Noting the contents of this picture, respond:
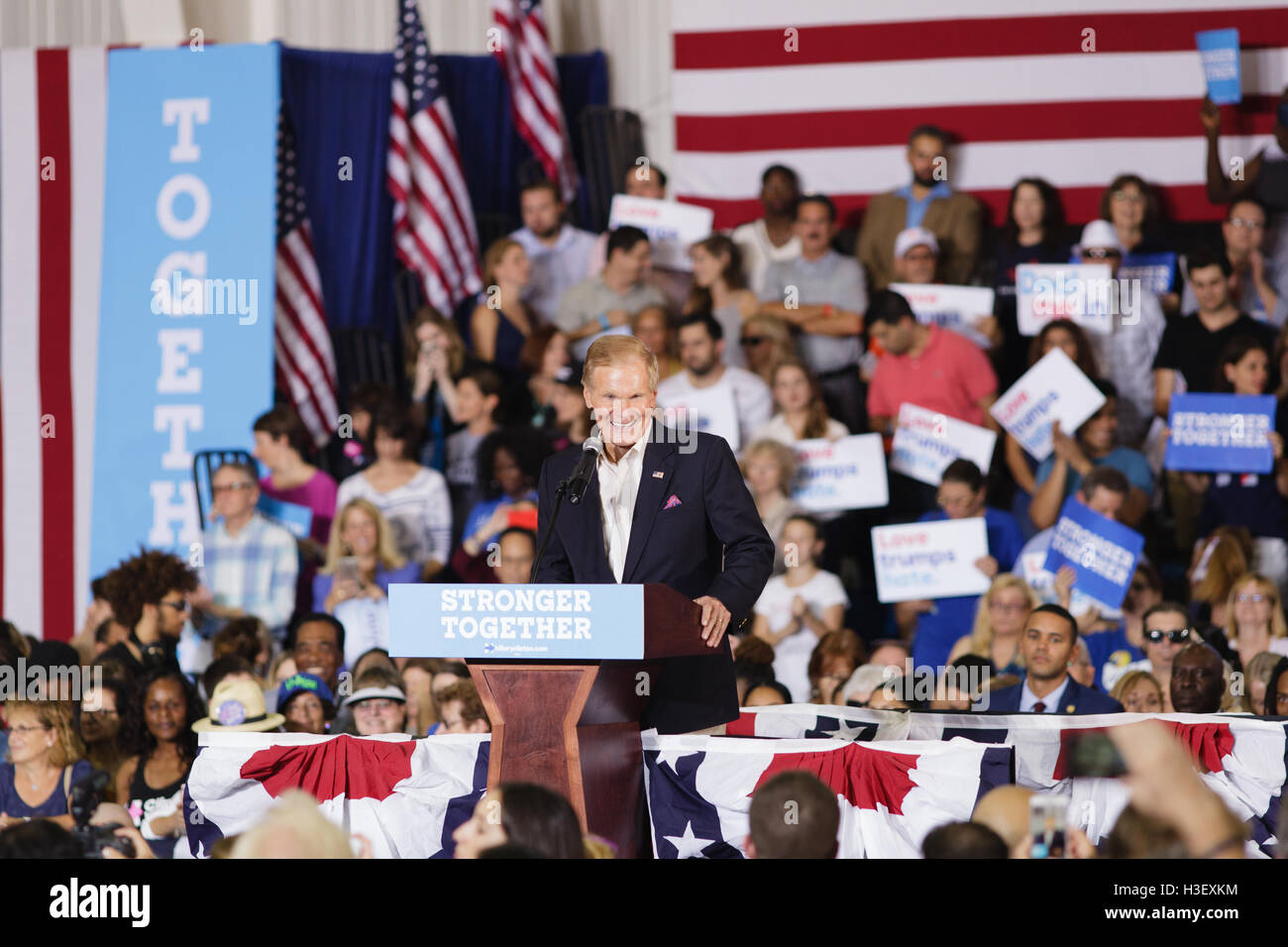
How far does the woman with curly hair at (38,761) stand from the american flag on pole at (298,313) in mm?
3741

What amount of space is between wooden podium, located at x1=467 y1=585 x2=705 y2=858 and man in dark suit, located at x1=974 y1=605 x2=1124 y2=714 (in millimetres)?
2245

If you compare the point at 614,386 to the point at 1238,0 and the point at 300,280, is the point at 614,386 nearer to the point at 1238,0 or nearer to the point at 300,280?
the point at 300,280

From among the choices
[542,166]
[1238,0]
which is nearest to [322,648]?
[542,166]

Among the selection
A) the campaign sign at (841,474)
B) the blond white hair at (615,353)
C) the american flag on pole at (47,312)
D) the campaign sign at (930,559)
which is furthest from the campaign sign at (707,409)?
the blond white hair at (615,353)

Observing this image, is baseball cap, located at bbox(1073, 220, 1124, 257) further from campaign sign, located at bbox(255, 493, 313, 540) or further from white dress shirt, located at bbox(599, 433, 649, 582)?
white dress shirt, located at bbox(599, 433, 649, 582)

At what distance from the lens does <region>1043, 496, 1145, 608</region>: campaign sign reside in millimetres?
6668

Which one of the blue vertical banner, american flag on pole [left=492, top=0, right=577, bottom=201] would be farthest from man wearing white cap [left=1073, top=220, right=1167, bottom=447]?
the blue vertical banner

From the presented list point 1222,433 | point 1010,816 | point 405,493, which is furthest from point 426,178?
point 1010,816

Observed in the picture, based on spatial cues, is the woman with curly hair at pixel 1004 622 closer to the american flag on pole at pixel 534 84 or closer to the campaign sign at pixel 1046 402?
the campaign sign at pixel 1046 402

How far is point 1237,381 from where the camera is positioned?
23.4 ft

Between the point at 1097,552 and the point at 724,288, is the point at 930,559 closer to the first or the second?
the point at 1097,552

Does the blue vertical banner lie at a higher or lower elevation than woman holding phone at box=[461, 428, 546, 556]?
higher
